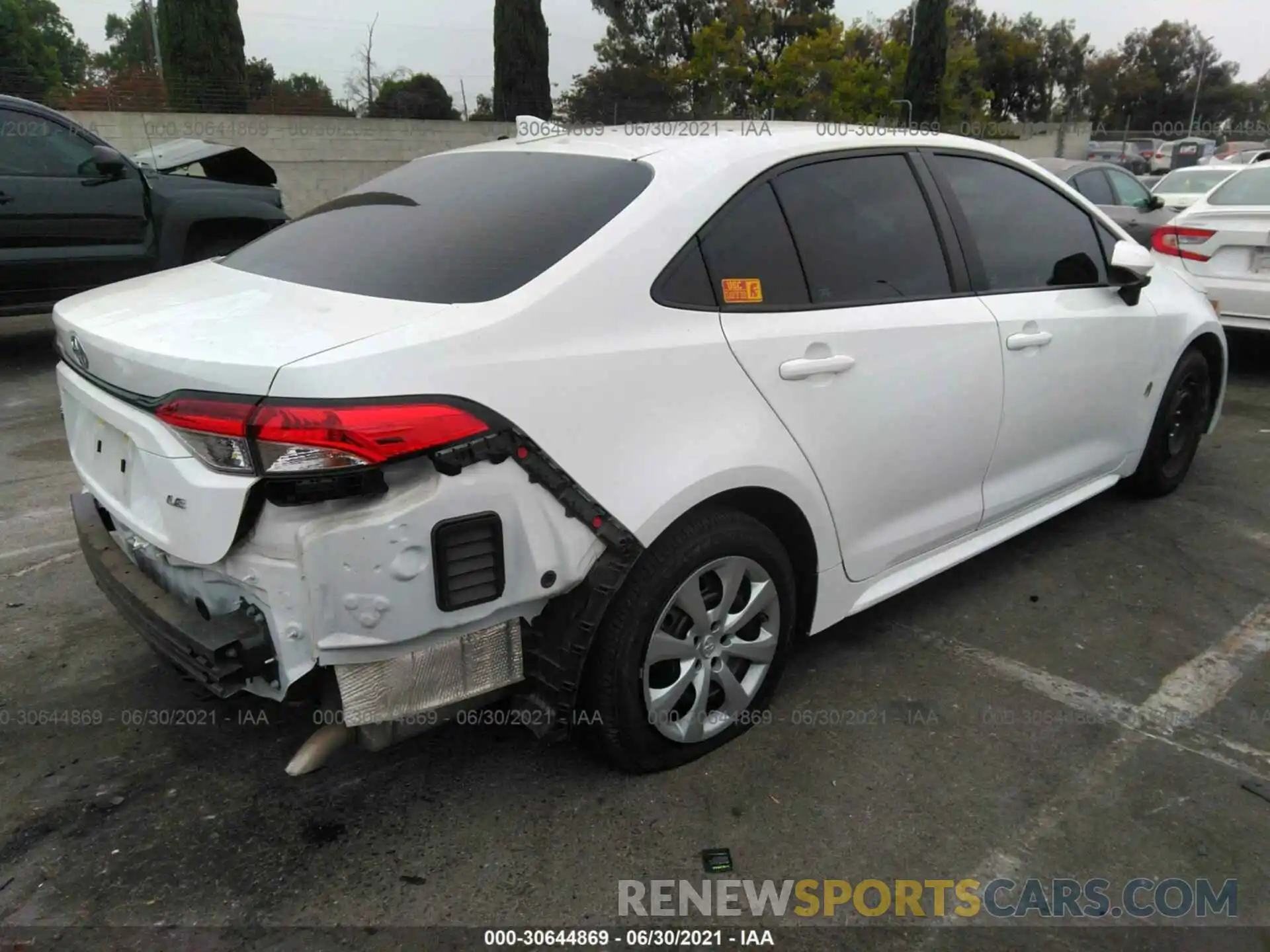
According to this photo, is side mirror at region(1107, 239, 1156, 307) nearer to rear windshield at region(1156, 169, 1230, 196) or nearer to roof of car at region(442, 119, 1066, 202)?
roof of car at region(442, 119, 1066, 202)

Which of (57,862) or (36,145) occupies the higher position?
(36,145)

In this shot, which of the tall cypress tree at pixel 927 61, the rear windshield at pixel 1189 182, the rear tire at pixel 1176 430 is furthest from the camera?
the tall cypress tree at pixel 927 61

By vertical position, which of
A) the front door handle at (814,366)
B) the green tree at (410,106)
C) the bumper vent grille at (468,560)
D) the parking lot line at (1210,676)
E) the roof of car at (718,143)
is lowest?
the parking lot line at (1210,676)

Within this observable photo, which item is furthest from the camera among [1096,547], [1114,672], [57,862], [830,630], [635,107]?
[635,107]

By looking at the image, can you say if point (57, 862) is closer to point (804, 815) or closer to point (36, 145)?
point (804, 815)

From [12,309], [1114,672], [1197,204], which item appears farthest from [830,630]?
[12,309]

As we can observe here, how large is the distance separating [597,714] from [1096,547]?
2796 mm

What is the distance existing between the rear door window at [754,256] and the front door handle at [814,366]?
6.4 inches

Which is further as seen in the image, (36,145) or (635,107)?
(635,107)

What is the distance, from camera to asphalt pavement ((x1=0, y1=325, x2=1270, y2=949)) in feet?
7.04

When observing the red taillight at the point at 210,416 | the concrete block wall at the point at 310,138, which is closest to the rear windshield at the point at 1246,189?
the red taillight at the point at 210,416

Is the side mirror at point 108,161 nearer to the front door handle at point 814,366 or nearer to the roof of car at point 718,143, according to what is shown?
the roof of car at point 718,143

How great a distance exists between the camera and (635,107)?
3356 centimetres

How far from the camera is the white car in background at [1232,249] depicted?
6.48 m
